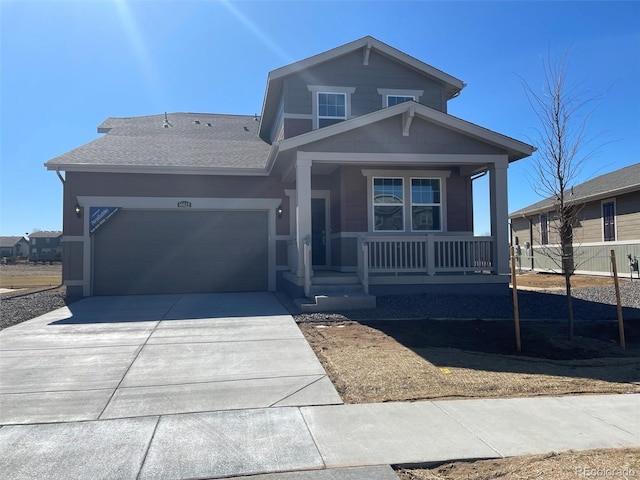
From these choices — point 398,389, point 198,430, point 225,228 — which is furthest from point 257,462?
point 225,228

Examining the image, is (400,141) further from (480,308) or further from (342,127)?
(480,308)

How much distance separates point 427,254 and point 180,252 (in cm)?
736

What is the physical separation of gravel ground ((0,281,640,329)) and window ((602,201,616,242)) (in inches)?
358

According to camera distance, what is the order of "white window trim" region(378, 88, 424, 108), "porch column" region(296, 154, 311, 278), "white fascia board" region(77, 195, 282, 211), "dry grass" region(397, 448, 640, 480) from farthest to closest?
"white window trim" region(378, 88, 424, 108) < "white fascia board" region(77, 195, 282, 211) < "porch column" region(296, 154, 311, 278) < "dry grass" region(397, 448, 640, 480)

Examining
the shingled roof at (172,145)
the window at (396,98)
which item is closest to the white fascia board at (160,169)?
the shingled roof at (172,145)

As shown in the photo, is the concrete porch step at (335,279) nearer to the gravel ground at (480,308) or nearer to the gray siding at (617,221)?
the gravel ground at (480,308)

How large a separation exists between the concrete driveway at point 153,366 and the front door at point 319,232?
453 cm

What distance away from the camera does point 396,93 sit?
14.6 metres

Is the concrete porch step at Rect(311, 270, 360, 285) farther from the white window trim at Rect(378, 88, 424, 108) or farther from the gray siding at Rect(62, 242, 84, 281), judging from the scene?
the gray siding at Rect(62, 242, 84, 281)

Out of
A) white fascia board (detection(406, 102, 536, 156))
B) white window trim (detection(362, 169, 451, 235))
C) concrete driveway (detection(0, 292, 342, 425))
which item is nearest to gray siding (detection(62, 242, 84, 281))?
concrete driveway (detection(0, 292, 342, 425))

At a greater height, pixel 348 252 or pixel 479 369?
pixel 348 252

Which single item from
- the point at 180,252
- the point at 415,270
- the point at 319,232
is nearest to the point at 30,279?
the point at 180,252

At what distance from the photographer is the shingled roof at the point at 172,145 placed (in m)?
13.9

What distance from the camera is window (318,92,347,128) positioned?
14117 millimetres
